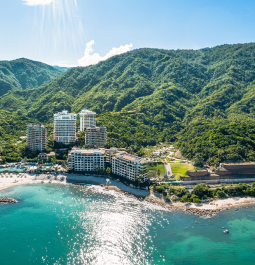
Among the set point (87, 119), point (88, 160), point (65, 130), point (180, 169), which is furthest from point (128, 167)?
point (87, 119)

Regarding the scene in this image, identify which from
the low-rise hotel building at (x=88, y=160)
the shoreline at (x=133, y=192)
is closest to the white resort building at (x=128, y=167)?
the shoreline at (x=133, y=192)

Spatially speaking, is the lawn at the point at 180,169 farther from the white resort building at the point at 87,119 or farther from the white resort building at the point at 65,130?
the white resort building at the point at 87,119

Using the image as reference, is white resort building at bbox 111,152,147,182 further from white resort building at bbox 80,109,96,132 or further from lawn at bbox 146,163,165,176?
white resort building at bbox 80,109,96,132

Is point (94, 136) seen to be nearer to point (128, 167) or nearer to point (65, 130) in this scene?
point (65, 130)

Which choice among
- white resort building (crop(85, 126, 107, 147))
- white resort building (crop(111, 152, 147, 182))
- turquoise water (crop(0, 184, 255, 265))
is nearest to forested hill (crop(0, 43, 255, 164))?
white resort building (crop(85, 126, 107, 147))

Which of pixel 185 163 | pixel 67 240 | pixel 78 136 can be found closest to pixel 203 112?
pixel 185 163

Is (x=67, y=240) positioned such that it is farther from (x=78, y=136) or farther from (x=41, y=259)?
(x=78, y=136)
